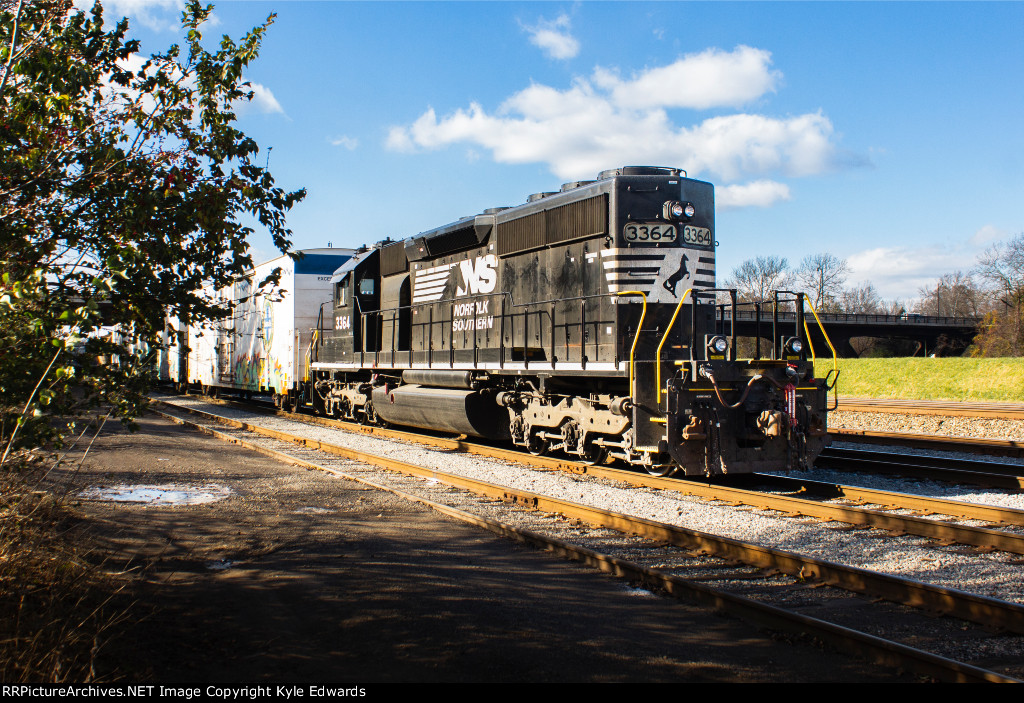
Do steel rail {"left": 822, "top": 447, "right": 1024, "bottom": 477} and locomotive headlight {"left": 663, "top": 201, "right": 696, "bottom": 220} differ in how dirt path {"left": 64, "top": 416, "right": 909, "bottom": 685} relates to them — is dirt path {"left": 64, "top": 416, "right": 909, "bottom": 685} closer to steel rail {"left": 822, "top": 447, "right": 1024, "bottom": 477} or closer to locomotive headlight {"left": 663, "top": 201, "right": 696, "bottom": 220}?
locomotive headlight {"left": 663, "top": 201, "right": 696, "bottom": 220}

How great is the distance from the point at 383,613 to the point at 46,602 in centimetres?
192

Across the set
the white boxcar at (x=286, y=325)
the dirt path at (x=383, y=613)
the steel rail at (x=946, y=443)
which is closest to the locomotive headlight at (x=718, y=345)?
the dirt path at (x=383, y=613)

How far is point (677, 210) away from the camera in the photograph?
10.1 meters

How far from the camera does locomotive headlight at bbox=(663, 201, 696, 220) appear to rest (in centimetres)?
1005

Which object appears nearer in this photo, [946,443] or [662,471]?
[662,471]

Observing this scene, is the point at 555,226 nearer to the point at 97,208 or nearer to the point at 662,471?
the point at 662,471

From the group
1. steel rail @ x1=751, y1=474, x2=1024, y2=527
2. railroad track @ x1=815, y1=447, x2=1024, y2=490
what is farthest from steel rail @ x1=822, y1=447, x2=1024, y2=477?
steel rail @ x1=751, y1=474, x2=1024, y2=527

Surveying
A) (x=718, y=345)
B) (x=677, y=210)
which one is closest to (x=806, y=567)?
(x=718, y=345)

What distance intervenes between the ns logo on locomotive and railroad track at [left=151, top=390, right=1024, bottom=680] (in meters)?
2.31

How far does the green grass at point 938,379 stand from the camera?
28.2 meters

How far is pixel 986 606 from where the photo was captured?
4.51 m

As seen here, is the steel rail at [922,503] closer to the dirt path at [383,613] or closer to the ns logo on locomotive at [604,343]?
the ns logo on locomotive at [604,343]

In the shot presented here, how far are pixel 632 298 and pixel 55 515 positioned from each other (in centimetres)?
702

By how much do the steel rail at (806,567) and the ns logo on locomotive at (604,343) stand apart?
1.82 metres
